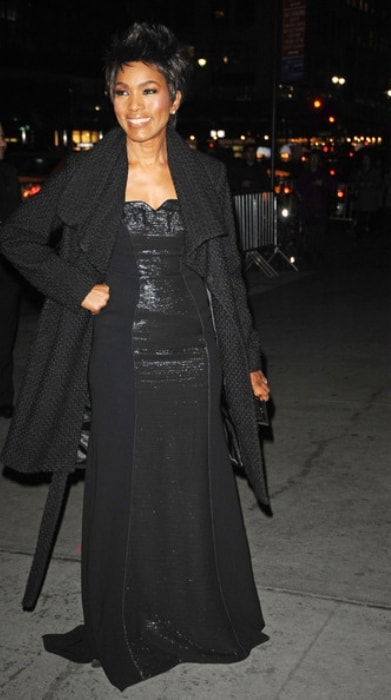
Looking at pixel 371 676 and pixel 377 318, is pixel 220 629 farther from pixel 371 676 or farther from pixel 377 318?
pixel 377 318

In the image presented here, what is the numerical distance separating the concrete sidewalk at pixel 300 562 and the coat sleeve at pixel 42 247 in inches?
55.6

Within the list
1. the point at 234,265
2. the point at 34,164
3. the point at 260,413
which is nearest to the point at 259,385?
the point at 260,413

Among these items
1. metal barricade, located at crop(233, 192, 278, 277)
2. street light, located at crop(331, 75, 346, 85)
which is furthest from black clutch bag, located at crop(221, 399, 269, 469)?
street light, located at crop(331, 75, 346, 85)

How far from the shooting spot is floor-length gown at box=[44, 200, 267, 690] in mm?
3049

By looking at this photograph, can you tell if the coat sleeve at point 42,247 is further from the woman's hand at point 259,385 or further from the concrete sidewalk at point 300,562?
the concrete sidewalk at point 300,562

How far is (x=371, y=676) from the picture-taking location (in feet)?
10.9

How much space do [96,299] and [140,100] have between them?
0.68 m

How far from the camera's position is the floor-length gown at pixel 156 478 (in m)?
3.05

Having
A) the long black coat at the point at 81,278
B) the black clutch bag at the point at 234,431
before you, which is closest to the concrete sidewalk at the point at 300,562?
the long black coat at the point at 81,278

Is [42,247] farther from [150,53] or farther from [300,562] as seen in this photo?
[300,562]

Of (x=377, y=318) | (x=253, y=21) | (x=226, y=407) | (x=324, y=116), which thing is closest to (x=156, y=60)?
(x=226, y=407)

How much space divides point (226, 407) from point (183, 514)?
0.42 metres

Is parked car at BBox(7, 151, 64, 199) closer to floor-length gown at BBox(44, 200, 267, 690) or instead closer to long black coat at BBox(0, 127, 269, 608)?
long black coat at BBox(0, 127, 269, 608)

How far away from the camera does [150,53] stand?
9.97 feet
